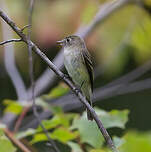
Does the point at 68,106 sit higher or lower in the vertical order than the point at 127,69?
higher

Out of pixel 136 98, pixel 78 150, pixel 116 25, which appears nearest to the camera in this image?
pixel 78 150

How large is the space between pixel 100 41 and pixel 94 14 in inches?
25.4

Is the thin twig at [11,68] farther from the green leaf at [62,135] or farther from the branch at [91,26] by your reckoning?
the green leaf at [62,135]

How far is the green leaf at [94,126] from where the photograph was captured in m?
2.28

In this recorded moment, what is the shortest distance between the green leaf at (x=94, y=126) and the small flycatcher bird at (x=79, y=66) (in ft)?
2.91

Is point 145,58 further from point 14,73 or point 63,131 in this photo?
point 63,131

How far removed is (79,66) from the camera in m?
3.28

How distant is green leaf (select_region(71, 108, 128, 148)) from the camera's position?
7.49ft

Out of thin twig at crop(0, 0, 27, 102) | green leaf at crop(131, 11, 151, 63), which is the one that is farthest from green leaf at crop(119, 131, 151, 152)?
green leaf at crop(131, 11, 151, 63)

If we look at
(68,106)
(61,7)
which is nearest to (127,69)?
(61,7)

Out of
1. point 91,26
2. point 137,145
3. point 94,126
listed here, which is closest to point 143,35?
point 91,26

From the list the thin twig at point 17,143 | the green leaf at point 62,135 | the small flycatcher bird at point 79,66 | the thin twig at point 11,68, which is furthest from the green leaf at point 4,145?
the thin twig at point 11,68

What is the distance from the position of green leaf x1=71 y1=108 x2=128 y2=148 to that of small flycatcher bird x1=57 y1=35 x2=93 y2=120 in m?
0.89

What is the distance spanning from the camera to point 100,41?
16.0ft
